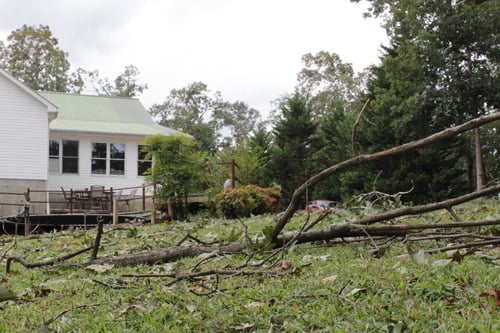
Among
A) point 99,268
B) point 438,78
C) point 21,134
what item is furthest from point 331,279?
point 21,134

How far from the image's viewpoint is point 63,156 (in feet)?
80.6

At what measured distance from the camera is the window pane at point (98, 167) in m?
25.1

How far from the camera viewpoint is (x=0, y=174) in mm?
21766

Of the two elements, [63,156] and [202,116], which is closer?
[63,156]

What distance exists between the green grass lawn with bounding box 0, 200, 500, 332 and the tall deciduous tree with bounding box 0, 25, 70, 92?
46.1 meters

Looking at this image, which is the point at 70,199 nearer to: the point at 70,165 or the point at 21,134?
the point at 21,134

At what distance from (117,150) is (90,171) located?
163 centimetres

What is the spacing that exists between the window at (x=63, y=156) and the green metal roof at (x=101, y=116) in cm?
89

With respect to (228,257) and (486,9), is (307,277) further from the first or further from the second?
(486,9)

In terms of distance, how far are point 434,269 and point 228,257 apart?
1864mm

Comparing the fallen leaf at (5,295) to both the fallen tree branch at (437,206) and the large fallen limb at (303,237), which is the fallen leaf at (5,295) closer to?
the large fallen limb at (303,237)

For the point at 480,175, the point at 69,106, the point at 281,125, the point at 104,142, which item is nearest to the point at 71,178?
the point at 104,142

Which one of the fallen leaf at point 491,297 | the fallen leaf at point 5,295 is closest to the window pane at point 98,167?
the fallen leaf at point 5,295

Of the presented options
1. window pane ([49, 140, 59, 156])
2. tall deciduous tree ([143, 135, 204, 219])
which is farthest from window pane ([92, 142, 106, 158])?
tall deciduous tree ([143, 135, 204, 219])
